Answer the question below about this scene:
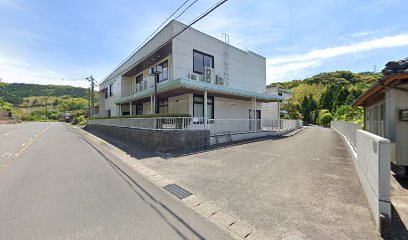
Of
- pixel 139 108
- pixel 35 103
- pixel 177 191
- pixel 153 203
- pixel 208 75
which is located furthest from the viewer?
pixel 35 103

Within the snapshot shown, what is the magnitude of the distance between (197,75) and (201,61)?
1.43m

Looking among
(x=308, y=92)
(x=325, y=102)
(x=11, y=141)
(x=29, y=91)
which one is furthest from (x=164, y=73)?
(x=29, y=91)

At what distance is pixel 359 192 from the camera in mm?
4621

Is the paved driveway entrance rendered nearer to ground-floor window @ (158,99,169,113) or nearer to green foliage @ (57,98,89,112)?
ground-floor window @ (158,99,169,113)

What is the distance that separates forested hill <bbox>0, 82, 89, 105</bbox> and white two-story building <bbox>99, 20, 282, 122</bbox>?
306 ft

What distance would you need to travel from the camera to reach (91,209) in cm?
382

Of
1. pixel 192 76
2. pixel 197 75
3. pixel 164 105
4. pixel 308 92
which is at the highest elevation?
pixel 308 92

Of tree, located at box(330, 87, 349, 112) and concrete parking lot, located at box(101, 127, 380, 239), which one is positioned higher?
tree, located at box(330, 87, 349, 112)

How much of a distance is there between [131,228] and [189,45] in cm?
1359

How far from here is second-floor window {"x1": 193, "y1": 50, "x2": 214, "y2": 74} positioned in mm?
15422

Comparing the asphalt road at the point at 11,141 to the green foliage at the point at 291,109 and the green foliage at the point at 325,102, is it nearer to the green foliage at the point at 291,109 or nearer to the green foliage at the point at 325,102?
the green foliage at the point at 325,102

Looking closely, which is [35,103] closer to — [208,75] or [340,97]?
[208,75]

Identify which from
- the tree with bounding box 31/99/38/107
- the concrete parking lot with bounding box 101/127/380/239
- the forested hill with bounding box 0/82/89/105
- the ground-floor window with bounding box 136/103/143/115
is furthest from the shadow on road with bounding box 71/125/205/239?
the tree with bounding box 31/99/38/107

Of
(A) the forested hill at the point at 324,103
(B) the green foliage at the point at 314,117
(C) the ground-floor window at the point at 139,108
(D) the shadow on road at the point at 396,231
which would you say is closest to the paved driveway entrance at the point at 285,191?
(D) the shadow on road at the point at 396,231
